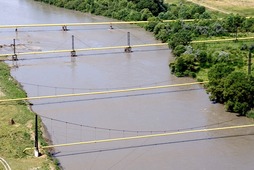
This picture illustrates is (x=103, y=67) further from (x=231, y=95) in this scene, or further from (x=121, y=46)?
(x=231, y=95)

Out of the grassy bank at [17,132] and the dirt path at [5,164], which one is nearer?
the dirt path at [5,164]

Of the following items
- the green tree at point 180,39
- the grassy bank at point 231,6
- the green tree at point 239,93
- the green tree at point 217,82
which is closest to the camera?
the green tree at point 239,93

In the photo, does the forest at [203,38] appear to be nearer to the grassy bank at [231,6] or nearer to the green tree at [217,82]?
the green tree at [217,82]

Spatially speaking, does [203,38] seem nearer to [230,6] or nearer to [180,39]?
[180,39]

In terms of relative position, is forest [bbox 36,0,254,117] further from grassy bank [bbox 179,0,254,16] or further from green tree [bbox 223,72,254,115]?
grassy bank [bbox 179,0,254,16]

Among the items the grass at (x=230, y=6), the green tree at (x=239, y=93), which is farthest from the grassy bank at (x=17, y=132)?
the grass at (x=230, y=6)

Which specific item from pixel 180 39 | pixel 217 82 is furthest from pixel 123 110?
pixel 180 39
